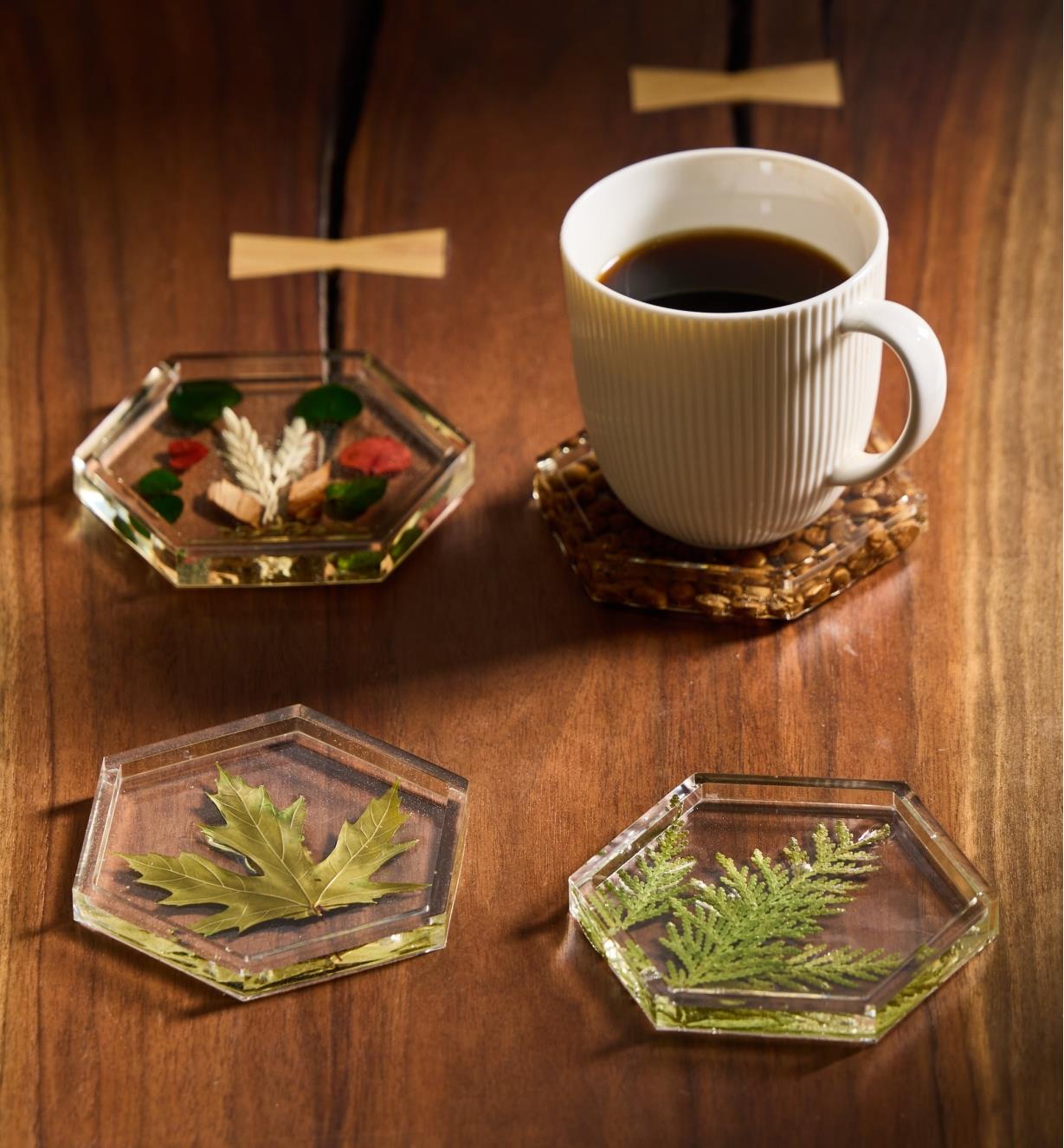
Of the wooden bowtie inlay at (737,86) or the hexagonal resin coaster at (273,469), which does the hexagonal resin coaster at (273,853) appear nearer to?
the hexagonal resin coaster at (273,469)

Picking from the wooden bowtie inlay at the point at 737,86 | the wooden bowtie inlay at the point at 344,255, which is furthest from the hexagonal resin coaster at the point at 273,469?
the wooden bowtie inlay at the point at 737,86

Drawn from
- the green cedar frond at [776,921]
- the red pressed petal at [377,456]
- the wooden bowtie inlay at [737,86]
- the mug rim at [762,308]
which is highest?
the wooden bowtie inlay at [737,86]

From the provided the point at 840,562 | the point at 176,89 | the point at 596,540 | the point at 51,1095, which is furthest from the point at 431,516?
the point at 176,89

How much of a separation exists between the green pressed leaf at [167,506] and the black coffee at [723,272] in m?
0.21

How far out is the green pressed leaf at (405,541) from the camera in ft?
2.01

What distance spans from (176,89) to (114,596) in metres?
0.43

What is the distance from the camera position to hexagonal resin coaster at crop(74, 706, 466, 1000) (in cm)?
47

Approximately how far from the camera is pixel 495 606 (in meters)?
0.60

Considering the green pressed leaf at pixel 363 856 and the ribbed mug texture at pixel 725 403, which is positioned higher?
the ribbed mug texture at pixel 725 403

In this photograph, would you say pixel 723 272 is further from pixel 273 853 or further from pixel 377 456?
pixel 273 853

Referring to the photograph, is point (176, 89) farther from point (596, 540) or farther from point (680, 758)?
point (680, 758)

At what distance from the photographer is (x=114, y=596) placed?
2.01 ft

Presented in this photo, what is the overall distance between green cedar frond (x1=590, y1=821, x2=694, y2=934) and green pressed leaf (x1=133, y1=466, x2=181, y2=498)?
0.92 feet

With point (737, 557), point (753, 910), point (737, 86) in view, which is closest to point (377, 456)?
point (737, 557)
